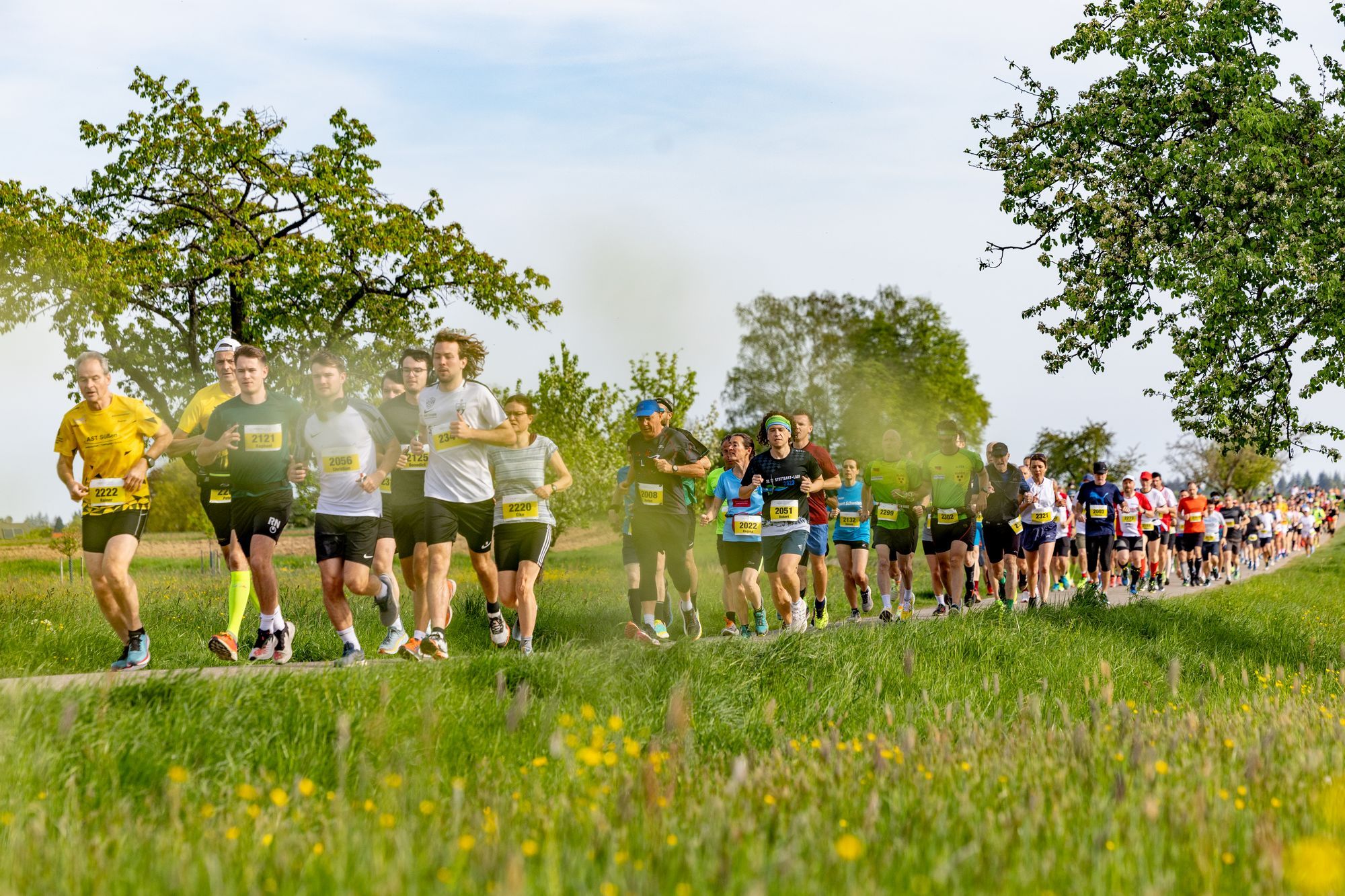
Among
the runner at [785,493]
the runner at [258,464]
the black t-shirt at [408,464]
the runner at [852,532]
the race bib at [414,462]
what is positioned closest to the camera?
the runner at [258,464]

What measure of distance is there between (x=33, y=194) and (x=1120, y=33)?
1873 cm

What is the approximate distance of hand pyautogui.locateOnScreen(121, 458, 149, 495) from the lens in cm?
829

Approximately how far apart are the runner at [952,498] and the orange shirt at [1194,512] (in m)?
12.7

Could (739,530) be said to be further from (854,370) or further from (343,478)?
(854,370)

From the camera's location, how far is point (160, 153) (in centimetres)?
2342

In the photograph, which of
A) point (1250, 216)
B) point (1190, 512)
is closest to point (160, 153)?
point (1250, 216)

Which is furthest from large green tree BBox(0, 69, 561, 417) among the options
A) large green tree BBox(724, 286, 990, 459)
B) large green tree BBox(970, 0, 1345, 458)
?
large green tree BBox(724, 286, 990, 459)

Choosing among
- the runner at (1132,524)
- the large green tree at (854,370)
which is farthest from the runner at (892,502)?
the large green tree at (854,370)

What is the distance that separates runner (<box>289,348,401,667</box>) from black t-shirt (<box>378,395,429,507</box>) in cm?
110

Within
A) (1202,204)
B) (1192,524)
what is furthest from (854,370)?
(1202,204)

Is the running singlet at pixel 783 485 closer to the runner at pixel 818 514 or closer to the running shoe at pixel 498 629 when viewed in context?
the runner at pixel 818 514

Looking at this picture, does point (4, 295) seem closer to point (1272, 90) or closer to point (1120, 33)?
point (1120, 33)

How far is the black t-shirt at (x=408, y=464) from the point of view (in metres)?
9.88

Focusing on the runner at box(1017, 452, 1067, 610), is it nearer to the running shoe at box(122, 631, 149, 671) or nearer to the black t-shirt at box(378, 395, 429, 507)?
the black t-shirt at box(378, 395, 429, 507)
